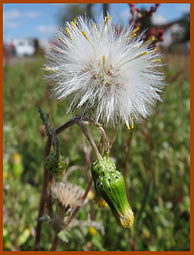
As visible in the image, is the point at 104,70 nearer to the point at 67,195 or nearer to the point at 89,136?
the point at 89,136

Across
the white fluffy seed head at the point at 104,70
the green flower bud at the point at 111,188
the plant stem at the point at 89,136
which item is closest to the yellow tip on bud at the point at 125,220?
the green flower bud at the point at 111,188

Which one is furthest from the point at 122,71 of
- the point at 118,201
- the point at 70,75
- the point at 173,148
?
the point at 173,148

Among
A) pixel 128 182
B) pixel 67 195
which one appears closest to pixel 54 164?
pixel 67 195

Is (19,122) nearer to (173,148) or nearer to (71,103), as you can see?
(173,148)

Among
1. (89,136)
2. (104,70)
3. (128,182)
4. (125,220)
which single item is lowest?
(128,182)

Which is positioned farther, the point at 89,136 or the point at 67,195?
the point at 67,195

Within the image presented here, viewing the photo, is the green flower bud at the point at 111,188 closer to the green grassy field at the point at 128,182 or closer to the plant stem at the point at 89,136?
the plant stem at the point at 89,136
